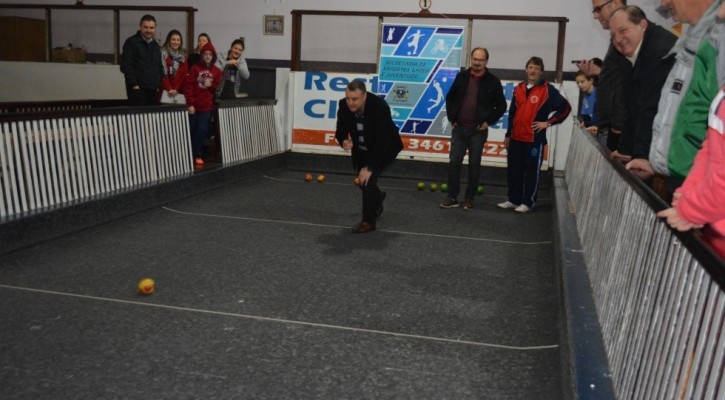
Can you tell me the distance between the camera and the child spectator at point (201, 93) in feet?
31.8

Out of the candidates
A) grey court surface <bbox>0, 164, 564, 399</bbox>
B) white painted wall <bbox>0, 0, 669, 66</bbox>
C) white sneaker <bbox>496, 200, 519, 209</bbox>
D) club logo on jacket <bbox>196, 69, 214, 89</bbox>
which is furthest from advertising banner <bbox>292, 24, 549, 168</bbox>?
white painted wall <bbox>0, 0, 669, 66</bbox>

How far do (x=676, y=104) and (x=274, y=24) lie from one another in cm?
1444

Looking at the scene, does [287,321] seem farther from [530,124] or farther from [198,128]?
[198,128]

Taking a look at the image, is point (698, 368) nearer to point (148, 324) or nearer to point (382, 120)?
point (148, 324)

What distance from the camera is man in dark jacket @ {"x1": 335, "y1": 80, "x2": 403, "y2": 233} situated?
22.7 ft

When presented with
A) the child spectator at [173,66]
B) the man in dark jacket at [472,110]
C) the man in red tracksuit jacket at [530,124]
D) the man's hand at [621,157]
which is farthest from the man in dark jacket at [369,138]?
the child spectator at [173,66]

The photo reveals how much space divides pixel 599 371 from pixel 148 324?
8.34ft

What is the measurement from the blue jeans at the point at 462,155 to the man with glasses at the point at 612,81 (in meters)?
2.82

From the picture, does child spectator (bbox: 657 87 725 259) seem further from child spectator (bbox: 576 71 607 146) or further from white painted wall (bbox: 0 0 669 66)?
white painted wall (bbox: 0 0 669 66)

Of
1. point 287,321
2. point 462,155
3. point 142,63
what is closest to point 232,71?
point 142,63

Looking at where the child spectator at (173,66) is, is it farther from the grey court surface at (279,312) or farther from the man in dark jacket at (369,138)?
the man in dark jacket at (369,138)

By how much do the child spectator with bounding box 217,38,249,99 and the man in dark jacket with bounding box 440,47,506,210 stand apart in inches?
129

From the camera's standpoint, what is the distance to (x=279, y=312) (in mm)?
4508

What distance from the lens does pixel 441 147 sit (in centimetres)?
1118
